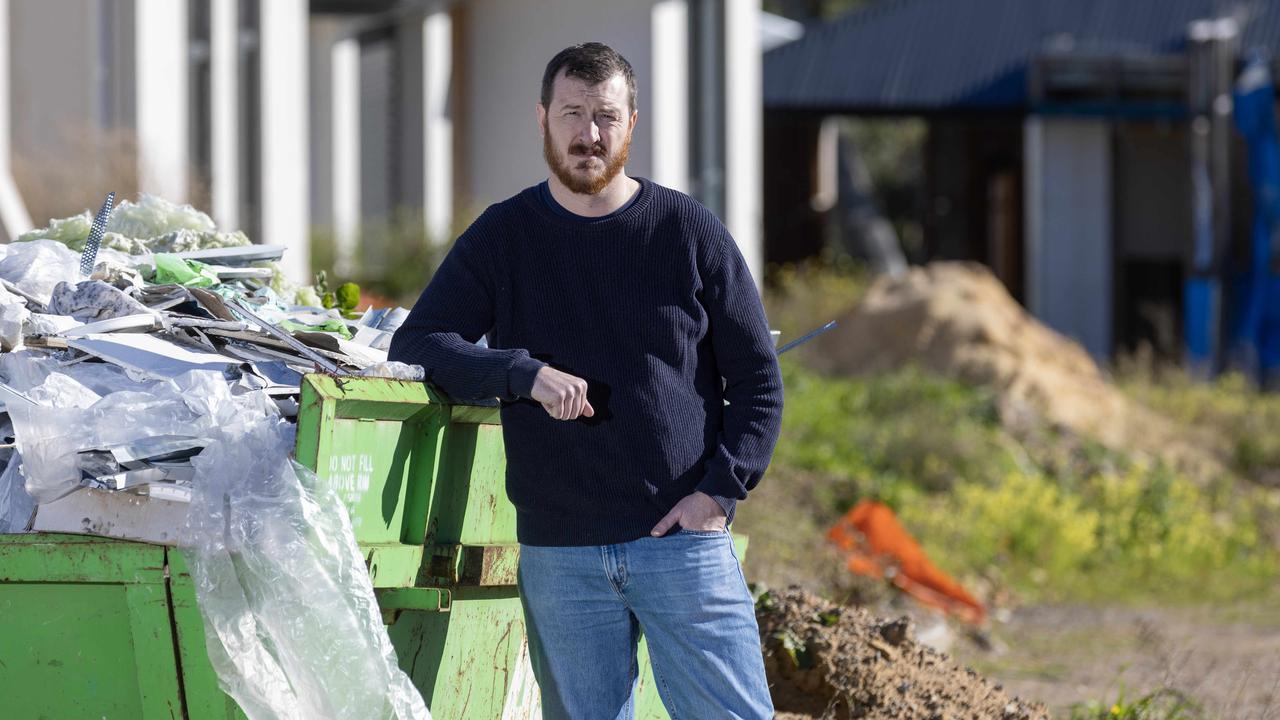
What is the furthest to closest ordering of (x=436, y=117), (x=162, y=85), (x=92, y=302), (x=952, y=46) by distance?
(x=952, y=46), (x=436, y=117), (x=162, y=85), (x=92, y=302)

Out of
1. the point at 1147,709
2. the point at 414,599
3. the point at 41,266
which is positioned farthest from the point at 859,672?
the point at 41,266

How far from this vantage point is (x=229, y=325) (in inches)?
152

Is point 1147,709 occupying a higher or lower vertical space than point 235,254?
lower

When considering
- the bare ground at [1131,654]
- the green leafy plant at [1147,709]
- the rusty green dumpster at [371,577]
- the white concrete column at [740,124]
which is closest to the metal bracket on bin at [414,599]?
the rusty green dumpster at [371,577]

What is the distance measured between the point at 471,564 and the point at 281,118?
8.67 m

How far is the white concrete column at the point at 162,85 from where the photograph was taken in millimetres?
10688

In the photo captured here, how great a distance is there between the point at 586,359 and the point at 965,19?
60.7 feet

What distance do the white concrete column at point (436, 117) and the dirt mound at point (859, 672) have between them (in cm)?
1008

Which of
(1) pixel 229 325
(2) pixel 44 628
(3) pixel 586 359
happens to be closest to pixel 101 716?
(2) pixel 44 628

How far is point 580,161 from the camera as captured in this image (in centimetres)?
342

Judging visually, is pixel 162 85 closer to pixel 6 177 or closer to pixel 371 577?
pixel 6 177

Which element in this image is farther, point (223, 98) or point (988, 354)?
point (988, 354)

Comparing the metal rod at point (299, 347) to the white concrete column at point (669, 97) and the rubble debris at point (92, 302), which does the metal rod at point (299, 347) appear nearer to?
the rubble debris at point (92, 302)

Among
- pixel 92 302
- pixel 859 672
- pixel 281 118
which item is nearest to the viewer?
pixel 92 302
